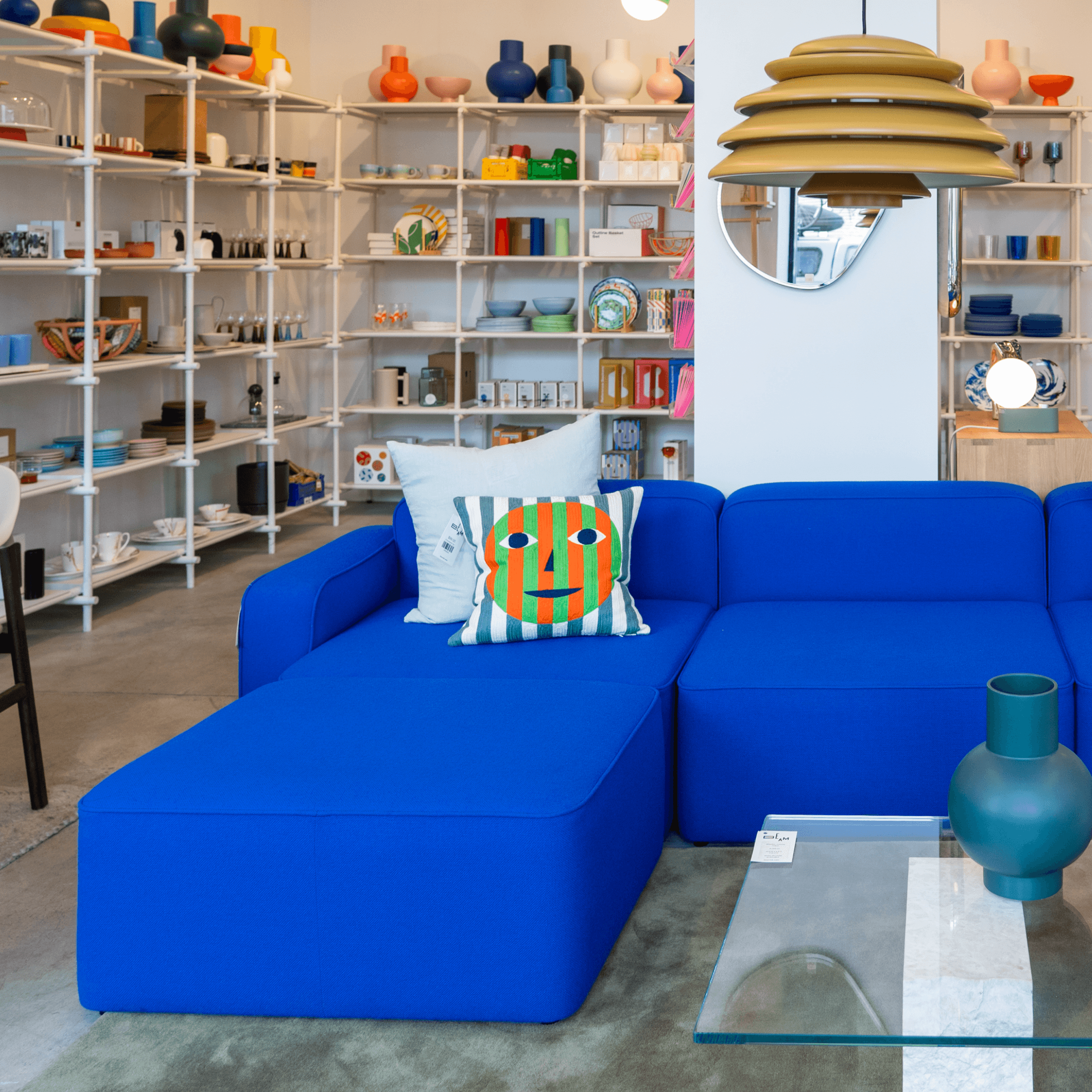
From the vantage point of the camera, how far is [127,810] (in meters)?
2.08

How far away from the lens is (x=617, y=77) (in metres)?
7.10

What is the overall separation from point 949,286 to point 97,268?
9.76 feet

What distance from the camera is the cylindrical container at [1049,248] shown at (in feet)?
23.6

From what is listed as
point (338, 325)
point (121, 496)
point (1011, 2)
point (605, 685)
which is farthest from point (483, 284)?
point (605, 685)

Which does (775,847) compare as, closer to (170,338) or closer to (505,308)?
(170,338)

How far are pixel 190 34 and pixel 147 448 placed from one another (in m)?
1.69

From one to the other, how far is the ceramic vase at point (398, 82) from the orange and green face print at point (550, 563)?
4.82 meters

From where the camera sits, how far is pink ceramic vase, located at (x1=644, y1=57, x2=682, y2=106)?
710 cm

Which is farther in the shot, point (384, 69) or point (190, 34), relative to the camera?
point (384, 69)

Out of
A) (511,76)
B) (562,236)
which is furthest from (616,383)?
(511,76)

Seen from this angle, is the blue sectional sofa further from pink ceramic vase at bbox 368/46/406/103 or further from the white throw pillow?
pink ceramic vase at bbox 368/46/406/103

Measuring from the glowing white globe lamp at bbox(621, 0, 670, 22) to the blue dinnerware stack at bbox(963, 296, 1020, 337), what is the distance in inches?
97.1

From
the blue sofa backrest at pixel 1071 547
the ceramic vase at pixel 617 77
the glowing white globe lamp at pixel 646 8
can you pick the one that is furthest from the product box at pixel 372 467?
the blue sofa backrest at pixel 1071 547

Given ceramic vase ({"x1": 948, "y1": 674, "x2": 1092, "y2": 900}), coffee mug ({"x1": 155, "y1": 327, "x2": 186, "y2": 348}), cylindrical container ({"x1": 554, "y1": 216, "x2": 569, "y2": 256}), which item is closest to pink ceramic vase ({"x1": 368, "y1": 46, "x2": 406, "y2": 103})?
cylindrical container ({"x1": 554, "y1": 216, "x2": 569, "y2": 256})
